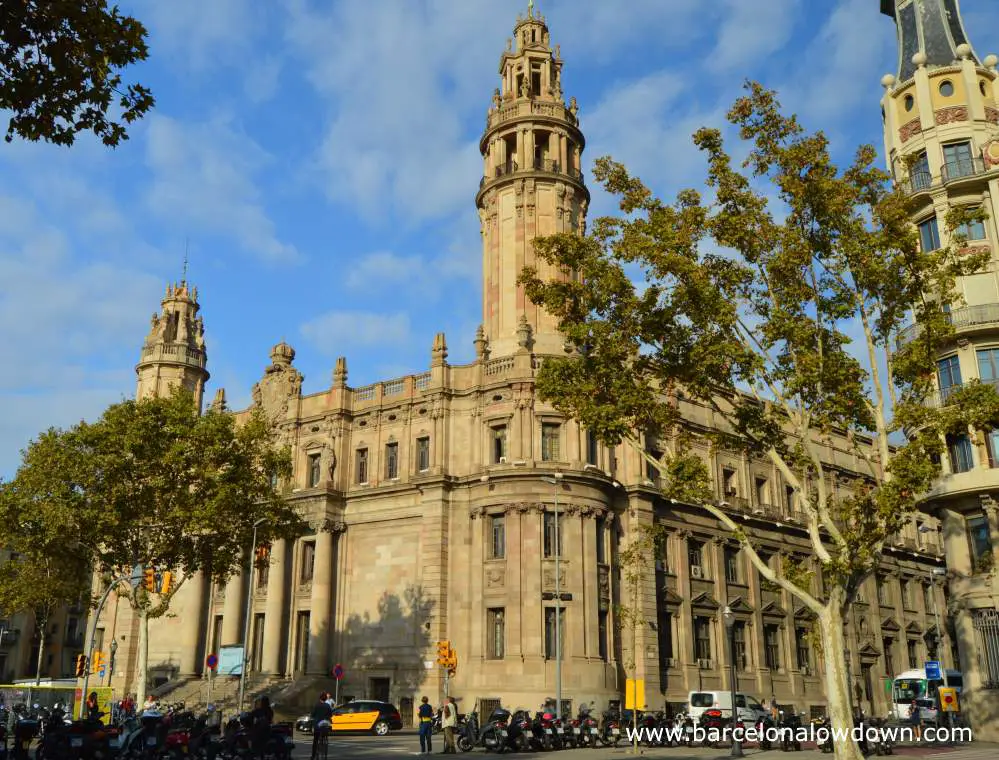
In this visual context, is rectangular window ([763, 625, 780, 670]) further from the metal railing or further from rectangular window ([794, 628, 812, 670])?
the metal railing

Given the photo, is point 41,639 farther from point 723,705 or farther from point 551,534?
point 723,705

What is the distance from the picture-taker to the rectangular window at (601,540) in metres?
45.2

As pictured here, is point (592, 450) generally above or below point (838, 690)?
above

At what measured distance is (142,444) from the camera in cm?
3553

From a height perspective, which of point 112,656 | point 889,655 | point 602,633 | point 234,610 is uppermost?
point 234,610

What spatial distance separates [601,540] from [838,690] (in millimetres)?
25713

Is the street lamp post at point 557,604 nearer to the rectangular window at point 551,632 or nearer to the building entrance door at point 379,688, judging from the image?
the rectangular window at point 551,632

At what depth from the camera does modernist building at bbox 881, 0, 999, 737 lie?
1305 inches

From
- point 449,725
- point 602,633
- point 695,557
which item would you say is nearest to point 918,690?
point 695,557

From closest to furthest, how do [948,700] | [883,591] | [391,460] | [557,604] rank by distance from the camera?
[948,700], [557,604], [391,460], [883,591]

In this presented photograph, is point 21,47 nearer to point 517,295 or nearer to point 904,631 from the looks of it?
point 517,295

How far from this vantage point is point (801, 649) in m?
56.0

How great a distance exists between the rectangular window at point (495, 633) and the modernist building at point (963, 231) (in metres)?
19.8

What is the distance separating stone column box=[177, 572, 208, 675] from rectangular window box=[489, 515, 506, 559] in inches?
776
